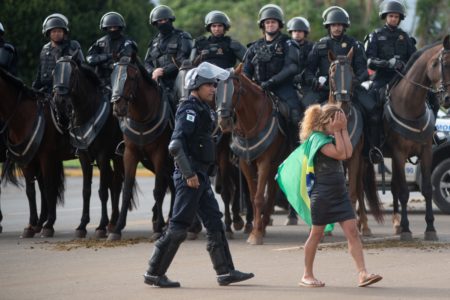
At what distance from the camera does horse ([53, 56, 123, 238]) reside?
16.5 metres

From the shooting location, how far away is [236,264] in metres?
13.5

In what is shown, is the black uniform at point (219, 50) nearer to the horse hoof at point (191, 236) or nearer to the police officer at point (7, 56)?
the horse hoof at point (191, 236)

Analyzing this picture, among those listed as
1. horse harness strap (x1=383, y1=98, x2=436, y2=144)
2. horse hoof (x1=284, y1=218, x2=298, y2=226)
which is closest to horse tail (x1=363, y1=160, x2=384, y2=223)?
horse harness strap (x1=383, y1=98, x2=436, y2=144)

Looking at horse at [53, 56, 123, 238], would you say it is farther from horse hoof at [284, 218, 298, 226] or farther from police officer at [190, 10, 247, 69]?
horse hoof at [284, 218, 298, 226]

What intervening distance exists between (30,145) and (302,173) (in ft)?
21.2

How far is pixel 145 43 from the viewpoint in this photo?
131ft

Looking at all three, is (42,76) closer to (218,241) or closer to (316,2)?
(218,241)

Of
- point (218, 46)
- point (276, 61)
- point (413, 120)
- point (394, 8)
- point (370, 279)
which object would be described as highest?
point (394, 8)

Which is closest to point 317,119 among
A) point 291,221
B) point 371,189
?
point 371,189

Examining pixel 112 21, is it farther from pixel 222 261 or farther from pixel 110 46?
pixel 222 261

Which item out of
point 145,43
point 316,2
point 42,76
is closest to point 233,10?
point 316,2

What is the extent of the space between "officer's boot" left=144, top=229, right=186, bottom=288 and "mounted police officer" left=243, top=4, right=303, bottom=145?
5.27m

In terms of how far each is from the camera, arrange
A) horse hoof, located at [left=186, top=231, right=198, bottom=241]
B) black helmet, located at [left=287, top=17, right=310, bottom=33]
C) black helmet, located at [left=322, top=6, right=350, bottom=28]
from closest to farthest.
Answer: horse hoof, located at [left=186, top=231, right=198, bottom=241], black helmet, located at [left=322, top=6, right=350, bottom=28], black helmet, located at [left=287, top=17, right=310, bottom=33]

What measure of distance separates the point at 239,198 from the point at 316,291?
6701 millimetres
